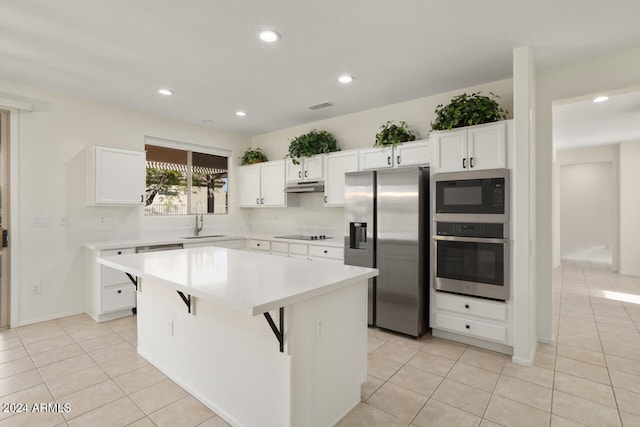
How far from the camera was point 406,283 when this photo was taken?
128 inches

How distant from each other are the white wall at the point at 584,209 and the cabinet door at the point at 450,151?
6890mm

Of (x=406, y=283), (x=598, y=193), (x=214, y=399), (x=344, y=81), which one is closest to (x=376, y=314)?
(x=406, y=283)

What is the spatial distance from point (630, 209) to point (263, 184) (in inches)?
281

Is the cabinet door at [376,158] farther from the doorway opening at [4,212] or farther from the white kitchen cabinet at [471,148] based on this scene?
the doorway opening at [4,212]

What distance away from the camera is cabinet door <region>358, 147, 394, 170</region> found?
12.5 feet

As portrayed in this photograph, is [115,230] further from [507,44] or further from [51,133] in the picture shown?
[507,44]

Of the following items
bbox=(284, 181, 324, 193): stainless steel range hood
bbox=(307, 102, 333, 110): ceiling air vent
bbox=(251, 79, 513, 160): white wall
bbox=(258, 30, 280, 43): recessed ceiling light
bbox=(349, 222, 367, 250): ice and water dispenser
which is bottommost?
bbox=(349, 222, 367, 250): ice and water dispenser

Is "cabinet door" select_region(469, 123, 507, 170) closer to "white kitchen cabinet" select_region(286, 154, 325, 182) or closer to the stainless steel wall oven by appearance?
A: the stainless steel wall oven

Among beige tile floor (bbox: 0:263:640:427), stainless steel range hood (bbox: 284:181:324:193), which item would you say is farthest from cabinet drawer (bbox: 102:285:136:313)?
stainless steel range hood (bbox: 284:181:324:193)

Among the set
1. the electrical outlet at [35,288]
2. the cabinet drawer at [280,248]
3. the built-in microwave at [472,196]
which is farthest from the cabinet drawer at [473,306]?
the electrical outlet at [35,288]

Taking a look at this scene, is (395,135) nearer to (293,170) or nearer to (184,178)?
(293,170)

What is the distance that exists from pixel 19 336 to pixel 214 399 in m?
2.63

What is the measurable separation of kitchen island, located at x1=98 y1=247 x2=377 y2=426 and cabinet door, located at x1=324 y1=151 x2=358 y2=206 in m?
1.95

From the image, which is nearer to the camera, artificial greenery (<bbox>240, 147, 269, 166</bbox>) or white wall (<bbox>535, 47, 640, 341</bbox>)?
white wall (<bbox>535, 47, 640, 341</bbox>)
